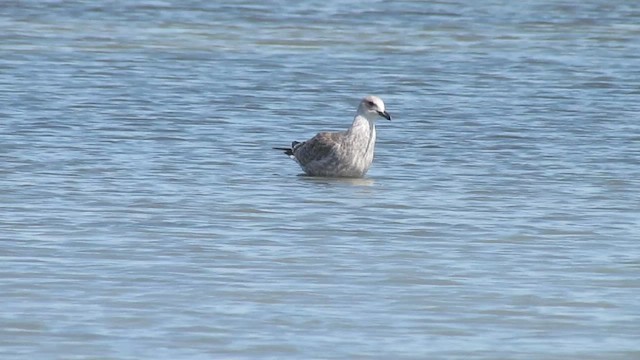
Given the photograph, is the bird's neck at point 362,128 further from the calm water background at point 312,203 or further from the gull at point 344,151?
the calm water background at point 312,203

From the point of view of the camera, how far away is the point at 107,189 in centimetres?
1263

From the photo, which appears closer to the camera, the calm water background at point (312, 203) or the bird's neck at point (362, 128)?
the calm water background at point (312, 203)

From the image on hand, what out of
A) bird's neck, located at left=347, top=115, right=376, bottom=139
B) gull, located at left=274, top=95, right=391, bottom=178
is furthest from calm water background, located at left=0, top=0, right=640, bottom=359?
bird's neck, located at left=347, top=115, right=376, bottom=139

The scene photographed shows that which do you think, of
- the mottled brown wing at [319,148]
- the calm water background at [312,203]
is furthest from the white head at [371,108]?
the calm water background at [312,203]

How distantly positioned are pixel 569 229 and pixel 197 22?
1848 centimetres

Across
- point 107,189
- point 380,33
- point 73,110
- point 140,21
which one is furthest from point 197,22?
point 107,189

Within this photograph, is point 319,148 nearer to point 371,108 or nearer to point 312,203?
point 371,108

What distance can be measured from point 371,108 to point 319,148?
1.70 feet

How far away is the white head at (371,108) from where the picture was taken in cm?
1412

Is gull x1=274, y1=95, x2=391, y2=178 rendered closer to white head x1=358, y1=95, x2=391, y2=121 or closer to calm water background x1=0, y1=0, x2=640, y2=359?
white head x1=358, y1=95, x2=391, y2=121

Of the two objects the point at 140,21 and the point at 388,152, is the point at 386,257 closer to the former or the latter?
the point at 388,152

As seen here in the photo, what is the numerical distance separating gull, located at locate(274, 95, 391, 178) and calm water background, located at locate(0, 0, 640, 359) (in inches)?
6.1

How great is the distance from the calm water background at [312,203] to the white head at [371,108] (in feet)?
1.44

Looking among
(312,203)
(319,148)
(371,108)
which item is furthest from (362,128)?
(312,203)
